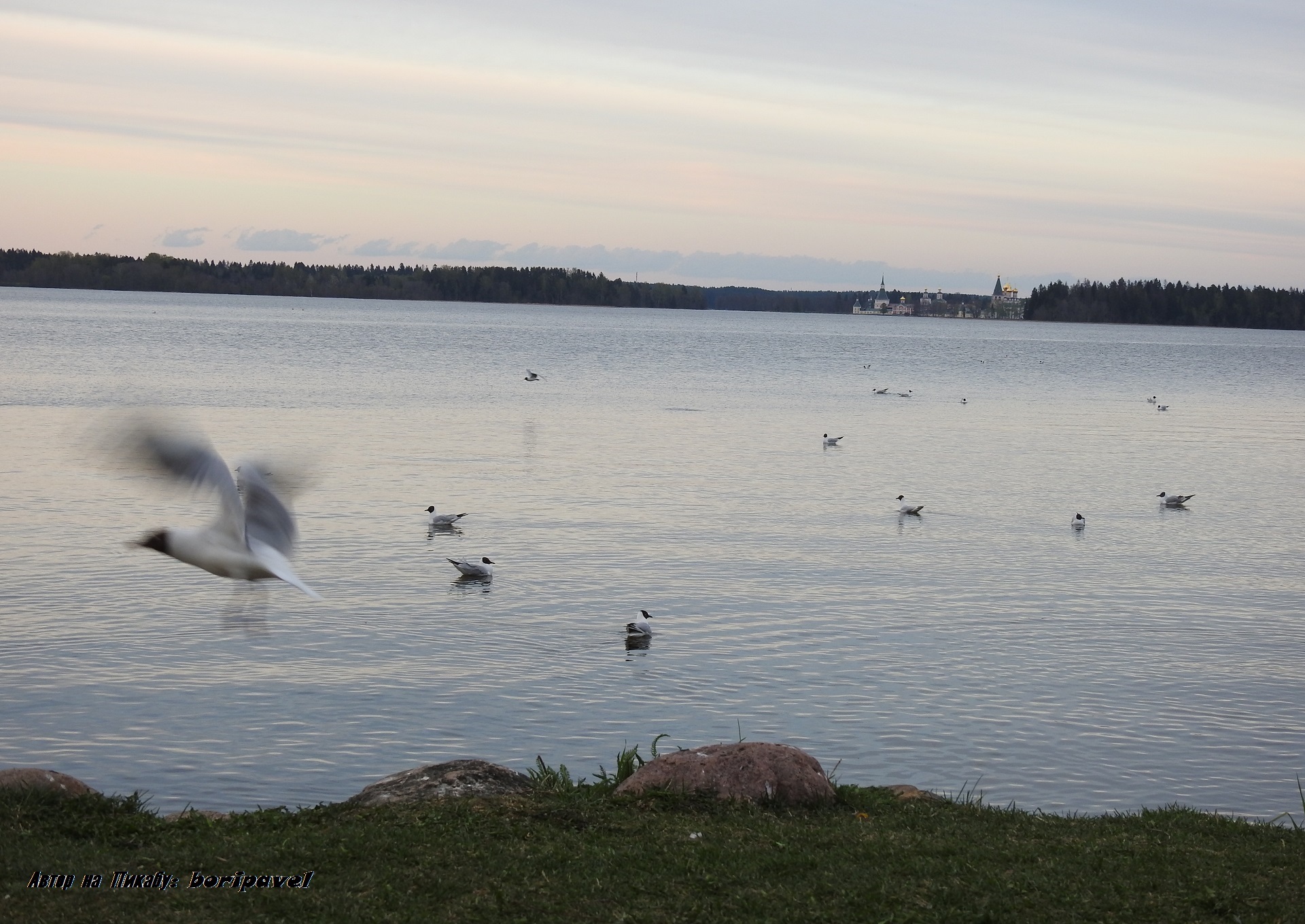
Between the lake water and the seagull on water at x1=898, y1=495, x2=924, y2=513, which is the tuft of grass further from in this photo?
the seagull on water at x1=898, y1=495, x2=924, y2=513

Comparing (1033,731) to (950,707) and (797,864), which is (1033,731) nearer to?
(950,707)

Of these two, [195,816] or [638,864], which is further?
[195,816]

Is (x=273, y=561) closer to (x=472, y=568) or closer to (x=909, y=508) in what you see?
(x=472, y=568)

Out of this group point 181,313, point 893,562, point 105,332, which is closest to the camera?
point 893,562

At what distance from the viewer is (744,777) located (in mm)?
9219

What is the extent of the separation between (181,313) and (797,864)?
178m

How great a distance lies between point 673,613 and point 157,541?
35.5 ft

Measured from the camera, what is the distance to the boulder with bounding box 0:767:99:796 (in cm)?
855

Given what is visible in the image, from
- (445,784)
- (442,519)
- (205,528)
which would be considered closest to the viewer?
(205,528)

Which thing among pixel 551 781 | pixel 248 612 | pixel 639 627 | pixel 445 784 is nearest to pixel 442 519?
pixel 248 612

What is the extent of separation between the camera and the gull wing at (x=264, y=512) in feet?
30.5

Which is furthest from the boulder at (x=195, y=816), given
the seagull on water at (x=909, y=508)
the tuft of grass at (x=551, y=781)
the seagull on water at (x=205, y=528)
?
the seagull on water at (x=909, y=508)

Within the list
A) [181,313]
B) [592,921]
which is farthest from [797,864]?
[181,313]

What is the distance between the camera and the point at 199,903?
684cm
